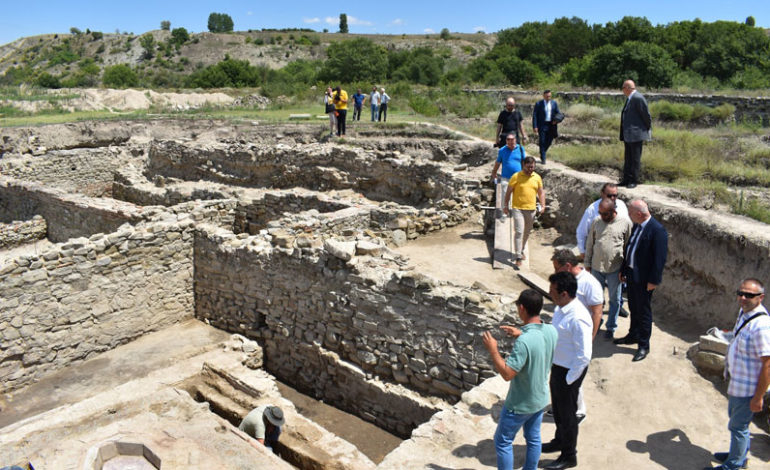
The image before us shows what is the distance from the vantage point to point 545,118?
446 inches

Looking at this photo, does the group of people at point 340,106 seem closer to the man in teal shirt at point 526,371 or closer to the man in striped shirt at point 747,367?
the man in teal shirt at point 526,371

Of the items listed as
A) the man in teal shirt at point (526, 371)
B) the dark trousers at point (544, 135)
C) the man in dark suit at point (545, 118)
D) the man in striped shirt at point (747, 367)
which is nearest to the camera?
the man in teal shirt at point (526, 371)

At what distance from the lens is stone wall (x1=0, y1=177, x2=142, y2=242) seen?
1059 cm

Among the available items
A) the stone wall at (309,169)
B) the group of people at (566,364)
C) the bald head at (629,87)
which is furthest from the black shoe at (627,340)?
the stone wall at (309,169)

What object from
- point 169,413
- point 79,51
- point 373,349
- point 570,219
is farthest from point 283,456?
point 79,51

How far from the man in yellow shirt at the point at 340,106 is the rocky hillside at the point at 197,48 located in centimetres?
5637

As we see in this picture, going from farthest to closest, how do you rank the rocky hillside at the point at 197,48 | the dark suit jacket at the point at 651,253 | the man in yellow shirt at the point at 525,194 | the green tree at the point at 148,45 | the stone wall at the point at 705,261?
the green tree at the point at 148,45, the rocky hillside at the point at 197,48, the man in yellow shirt at the point at 525,194, the stone wall at the point at 705,261, the dark suit jacket at the point at 651,253

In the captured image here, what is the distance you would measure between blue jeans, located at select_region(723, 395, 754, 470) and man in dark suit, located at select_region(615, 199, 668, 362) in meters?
1.68

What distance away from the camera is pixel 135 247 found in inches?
329

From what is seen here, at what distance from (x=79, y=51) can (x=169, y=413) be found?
318 feet

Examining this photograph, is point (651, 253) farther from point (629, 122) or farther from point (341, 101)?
point (341, 101)

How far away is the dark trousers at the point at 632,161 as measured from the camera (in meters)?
9.05

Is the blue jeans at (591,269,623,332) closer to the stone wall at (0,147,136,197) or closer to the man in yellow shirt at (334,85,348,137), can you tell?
the man in yellow shirt at (334,85,348,137)

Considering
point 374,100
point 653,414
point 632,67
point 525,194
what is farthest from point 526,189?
point 632,67
